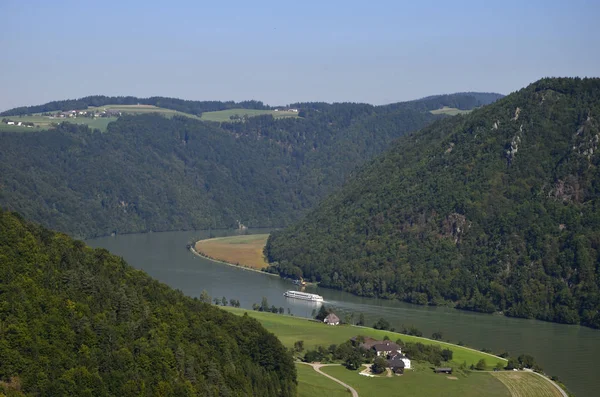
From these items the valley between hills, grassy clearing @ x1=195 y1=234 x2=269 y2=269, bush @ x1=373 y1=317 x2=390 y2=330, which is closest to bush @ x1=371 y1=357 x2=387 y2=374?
the valley between hills

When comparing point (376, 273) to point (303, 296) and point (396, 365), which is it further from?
point (396, 365)

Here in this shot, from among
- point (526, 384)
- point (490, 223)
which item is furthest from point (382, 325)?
point (490, 223)

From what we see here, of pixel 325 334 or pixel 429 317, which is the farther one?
pixel 429 317

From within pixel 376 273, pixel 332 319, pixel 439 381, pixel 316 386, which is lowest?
pixel 439 381

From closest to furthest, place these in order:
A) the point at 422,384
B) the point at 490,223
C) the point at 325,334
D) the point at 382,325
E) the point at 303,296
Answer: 1. the point at 422,384
2. the point at 325,334
3. the point at 382,325
4. the point at 303,296
5. the point at 490,223

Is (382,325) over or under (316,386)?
over

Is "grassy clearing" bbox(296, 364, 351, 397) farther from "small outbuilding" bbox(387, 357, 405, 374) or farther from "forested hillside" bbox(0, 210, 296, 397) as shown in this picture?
"small outbuilding" bbox(387, 357, 405, 374)

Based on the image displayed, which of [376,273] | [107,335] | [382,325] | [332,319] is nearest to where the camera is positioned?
[107,335]

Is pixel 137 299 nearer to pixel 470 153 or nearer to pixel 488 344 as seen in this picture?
pixel 488 344
